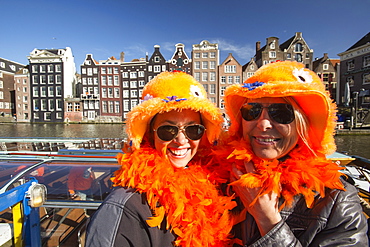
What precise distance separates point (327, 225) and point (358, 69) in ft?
130

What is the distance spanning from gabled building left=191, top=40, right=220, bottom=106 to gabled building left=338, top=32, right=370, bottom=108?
834 inches

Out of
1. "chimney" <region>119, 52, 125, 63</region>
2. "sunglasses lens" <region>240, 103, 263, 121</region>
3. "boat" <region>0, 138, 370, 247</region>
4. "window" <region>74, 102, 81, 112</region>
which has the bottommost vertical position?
"boat" <region>0, 138, 370, 247</region>

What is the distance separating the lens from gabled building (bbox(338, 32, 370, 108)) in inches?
1102

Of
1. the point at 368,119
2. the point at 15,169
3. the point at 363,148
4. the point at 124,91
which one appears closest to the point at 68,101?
the point at 124,91

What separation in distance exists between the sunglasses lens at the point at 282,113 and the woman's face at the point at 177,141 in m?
0.64

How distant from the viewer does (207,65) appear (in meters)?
39.2

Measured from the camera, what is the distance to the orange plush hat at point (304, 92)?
4.30 feet

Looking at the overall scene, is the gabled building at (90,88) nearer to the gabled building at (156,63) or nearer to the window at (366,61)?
the gabled building at (156,63)

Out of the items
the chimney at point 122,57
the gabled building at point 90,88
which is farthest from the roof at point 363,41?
the gabled building at point 90,88

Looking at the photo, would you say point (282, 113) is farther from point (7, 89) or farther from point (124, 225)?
point (7, 89)

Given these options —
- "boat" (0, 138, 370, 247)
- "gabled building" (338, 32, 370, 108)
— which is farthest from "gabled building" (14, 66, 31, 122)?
"gabled building" (338, 32, 370, 108)

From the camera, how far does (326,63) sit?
36.1 metres

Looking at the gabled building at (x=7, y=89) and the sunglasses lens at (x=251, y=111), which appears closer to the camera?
the sunglasses lens at (x=251, y=111)

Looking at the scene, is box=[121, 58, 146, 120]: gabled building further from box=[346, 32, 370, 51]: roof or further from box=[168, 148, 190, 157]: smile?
box=[168, 148, 190, 157]: smile
